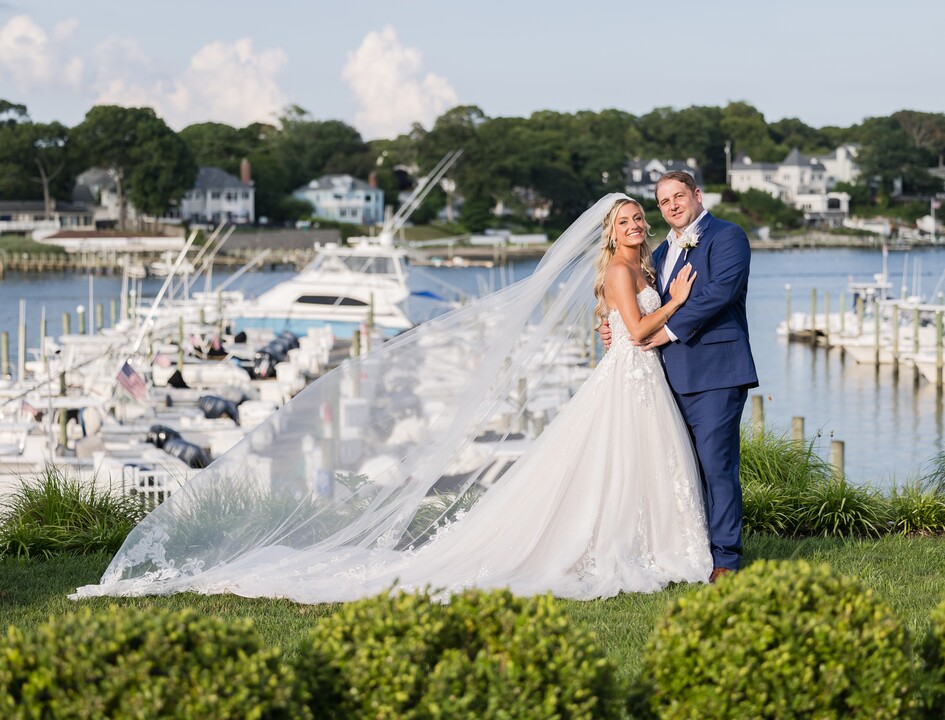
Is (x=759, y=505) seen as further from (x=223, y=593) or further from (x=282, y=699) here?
(x=282, y=699)

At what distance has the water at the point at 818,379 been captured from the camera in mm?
29297

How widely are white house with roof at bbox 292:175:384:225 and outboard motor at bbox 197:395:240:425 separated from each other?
4428 inches

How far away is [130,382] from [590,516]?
1673cm

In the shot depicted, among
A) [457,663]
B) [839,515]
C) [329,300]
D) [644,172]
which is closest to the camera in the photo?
[457,663]

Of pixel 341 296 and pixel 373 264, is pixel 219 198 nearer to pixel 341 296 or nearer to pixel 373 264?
pixel 373 264

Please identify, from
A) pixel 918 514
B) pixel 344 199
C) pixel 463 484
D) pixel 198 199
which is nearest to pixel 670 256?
pixel 463 484

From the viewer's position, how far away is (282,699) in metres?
3.76

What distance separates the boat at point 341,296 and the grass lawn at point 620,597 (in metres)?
36.6

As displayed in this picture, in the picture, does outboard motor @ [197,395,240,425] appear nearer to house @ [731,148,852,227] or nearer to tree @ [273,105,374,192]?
tree @ [273,105,374,192]

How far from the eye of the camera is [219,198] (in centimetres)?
13062

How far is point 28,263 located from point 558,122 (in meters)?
88.4

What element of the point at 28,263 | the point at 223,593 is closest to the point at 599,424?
the point at 223,593

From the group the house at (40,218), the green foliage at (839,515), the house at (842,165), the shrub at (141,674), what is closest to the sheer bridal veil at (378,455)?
the green foliage at (839,515)

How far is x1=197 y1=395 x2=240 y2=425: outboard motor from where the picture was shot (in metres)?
26.6
